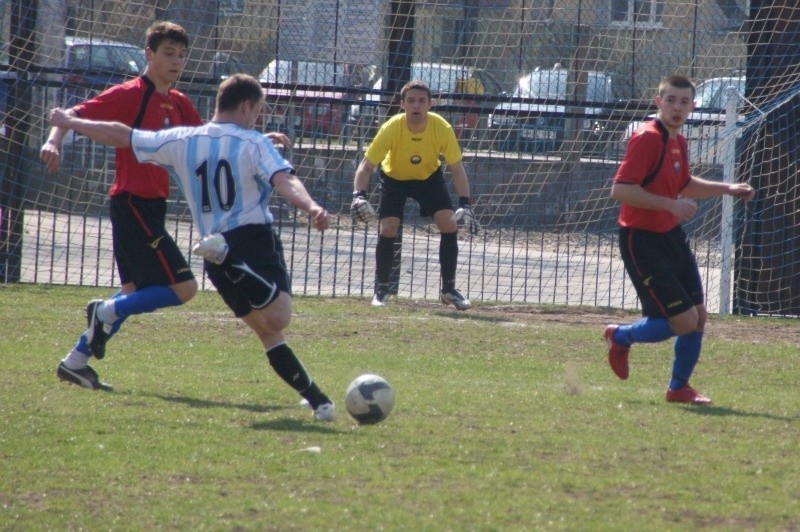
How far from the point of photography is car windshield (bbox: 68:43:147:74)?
→ 35.7 feet

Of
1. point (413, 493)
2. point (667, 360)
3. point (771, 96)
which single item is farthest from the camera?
point (771, 96)

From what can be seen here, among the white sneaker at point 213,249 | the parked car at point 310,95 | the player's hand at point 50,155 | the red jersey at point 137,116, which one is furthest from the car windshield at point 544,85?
the white sneaker at point 213,249

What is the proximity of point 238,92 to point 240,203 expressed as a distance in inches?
20.1

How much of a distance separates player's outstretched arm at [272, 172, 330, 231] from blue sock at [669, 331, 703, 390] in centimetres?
208

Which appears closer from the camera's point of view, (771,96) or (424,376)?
(424,376)

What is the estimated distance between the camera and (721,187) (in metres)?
6.48

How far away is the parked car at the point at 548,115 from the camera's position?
442 inches

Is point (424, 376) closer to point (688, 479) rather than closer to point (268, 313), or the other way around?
point (268, 313)

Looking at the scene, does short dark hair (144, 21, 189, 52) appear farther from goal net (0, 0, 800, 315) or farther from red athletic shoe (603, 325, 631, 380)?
goal net (0, 0, 800, 315)

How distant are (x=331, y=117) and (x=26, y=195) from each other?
284 centimetres

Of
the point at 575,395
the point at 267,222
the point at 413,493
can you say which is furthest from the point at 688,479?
the point at 267,222

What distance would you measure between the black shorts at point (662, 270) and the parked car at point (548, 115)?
500 cm

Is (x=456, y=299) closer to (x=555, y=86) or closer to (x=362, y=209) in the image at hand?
(x=362, y=209)

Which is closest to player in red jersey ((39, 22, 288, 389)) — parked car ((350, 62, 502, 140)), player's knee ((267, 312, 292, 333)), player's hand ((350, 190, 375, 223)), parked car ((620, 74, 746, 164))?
player's knee ((267, 312, 292, 333))
